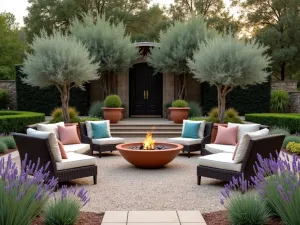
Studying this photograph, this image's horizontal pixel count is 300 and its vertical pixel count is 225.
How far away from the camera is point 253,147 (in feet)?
19.6

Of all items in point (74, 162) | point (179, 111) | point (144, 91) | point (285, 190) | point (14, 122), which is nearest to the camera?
point (285, 190)

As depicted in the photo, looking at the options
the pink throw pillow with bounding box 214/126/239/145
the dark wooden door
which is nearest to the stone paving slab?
the pink throw pillow with bounding box 214/126/239/145

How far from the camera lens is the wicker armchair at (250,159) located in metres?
6.00

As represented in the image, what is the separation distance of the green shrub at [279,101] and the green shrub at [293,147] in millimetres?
9866

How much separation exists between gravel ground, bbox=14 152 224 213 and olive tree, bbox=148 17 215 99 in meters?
9.20

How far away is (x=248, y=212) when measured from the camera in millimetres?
4055

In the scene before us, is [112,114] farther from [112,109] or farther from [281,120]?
[281,120]

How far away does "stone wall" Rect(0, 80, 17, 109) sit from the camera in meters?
20.5

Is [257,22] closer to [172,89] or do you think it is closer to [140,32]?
[140,32]

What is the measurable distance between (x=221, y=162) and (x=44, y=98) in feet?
46.0

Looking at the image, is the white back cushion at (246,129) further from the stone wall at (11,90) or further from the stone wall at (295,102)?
the stone wall at (11,90)

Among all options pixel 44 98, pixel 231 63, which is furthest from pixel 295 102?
pixel 44 98

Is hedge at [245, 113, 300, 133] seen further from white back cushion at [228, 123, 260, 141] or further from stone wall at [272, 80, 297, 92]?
stone wall at [272, 80, 297, 92]

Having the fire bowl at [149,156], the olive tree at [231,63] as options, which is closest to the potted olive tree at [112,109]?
the olive tree at [231,63]
